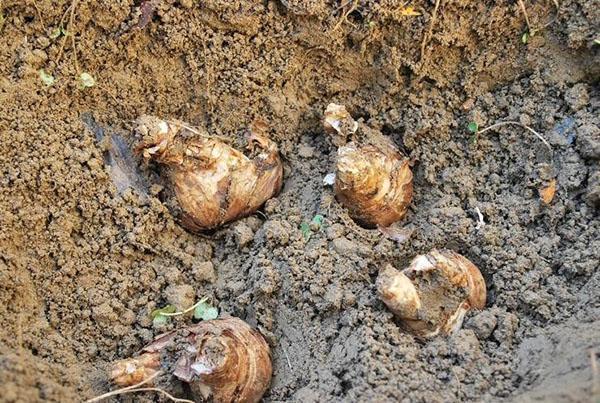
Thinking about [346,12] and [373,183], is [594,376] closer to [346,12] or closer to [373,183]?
[373,183]

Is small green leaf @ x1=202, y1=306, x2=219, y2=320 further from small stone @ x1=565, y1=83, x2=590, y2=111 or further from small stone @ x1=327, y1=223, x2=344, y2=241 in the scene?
small stone @ x1=565, y1=83, x2=590, y2=111

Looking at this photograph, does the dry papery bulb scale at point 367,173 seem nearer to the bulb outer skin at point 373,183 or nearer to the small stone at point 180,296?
the bulb outer skin at point 373,183

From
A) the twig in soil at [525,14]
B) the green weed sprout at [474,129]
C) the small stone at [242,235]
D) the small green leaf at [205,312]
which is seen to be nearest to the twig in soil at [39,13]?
the small stone at [242,235]

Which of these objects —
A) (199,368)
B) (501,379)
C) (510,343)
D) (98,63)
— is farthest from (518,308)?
(98,63)

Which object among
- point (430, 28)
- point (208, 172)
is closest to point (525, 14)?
A: point (430, 28)

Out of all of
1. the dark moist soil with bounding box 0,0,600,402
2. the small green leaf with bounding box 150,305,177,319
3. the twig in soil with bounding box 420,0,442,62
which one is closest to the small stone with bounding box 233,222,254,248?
the dark moist soil with bounding box 0,0,600,402

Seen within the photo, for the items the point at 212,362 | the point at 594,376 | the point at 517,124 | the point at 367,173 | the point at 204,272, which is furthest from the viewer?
the point at 517,124
